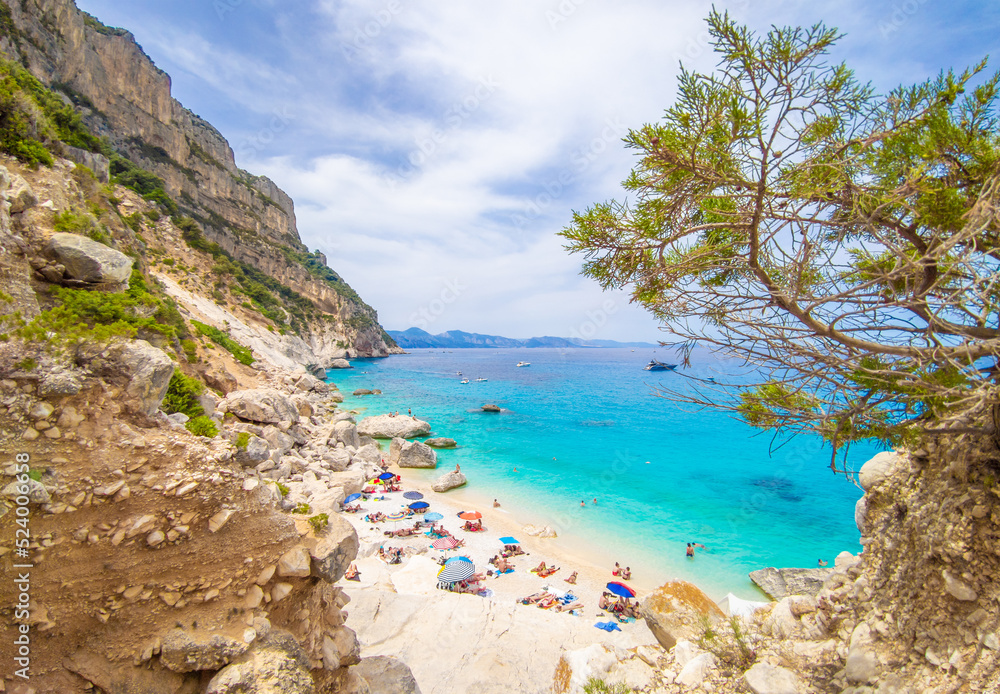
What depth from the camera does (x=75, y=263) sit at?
19.5ft

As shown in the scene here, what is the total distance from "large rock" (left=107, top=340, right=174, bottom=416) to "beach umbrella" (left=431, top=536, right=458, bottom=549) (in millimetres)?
12464

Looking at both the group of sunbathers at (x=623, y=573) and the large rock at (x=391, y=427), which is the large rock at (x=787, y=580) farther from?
the large rock at (x=391, y=427)

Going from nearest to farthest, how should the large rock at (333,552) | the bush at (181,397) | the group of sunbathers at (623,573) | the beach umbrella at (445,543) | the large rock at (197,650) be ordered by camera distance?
the large rock at (197,650) → the large rock at (333,552) → the bush at (181,397) → the group of sunbathers at (623,573) → the beach umbrella at (445,543)

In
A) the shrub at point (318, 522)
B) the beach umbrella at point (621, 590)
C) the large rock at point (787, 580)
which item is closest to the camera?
the shrub at point (318, 522)

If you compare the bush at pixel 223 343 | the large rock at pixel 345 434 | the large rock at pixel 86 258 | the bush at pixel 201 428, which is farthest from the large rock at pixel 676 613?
the bush at pixel 223 343

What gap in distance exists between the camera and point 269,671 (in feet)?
14.8

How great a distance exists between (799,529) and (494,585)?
16.9 m

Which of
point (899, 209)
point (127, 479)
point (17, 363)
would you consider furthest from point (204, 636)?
point (899, 209)

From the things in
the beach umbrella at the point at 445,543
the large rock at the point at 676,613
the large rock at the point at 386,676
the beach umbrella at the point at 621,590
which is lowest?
the beach umbrella at the point at 445,543

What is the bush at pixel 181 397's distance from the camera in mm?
8939

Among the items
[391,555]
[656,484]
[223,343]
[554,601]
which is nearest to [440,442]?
[391,555]

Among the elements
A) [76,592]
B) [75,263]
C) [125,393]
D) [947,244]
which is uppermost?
[947,244]

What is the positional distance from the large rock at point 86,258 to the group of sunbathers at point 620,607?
14.7 m

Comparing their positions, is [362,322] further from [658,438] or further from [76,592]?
[76,592]
